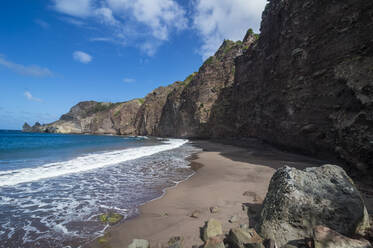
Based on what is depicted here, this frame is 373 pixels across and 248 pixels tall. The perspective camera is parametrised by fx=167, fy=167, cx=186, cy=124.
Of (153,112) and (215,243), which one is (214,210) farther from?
(153,112)

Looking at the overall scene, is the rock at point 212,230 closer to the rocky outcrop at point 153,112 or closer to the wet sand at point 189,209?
the wet sand at point 189,209

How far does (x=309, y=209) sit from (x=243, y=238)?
1.43m

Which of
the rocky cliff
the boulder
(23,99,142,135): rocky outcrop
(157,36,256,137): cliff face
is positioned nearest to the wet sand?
the boulder

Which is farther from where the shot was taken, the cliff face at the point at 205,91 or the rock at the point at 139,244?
the cliff face at the point at 205,91

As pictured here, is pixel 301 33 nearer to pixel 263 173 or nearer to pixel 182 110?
pixel 263 173

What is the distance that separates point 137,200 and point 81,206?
71.1 inches

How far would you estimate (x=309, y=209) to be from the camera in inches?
126

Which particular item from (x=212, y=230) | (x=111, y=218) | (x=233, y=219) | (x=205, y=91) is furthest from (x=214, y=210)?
(x=205, y=91)

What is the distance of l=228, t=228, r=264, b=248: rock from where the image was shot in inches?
112

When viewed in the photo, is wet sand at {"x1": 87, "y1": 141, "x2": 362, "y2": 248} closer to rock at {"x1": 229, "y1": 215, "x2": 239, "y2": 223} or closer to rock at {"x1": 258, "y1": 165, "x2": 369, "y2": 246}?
rock at {"x1": 229, "y1": 215, "x2": 239, "y2": 223}

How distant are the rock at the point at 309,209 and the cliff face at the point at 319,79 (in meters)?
5.27

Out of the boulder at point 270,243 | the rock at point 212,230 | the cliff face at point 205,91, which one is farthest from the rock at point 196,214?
the cliff face at point 205,91

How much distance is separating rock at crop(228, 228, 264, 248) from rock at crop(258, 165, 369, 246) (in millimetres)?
272

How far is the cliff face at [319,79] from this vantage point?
763 cm
